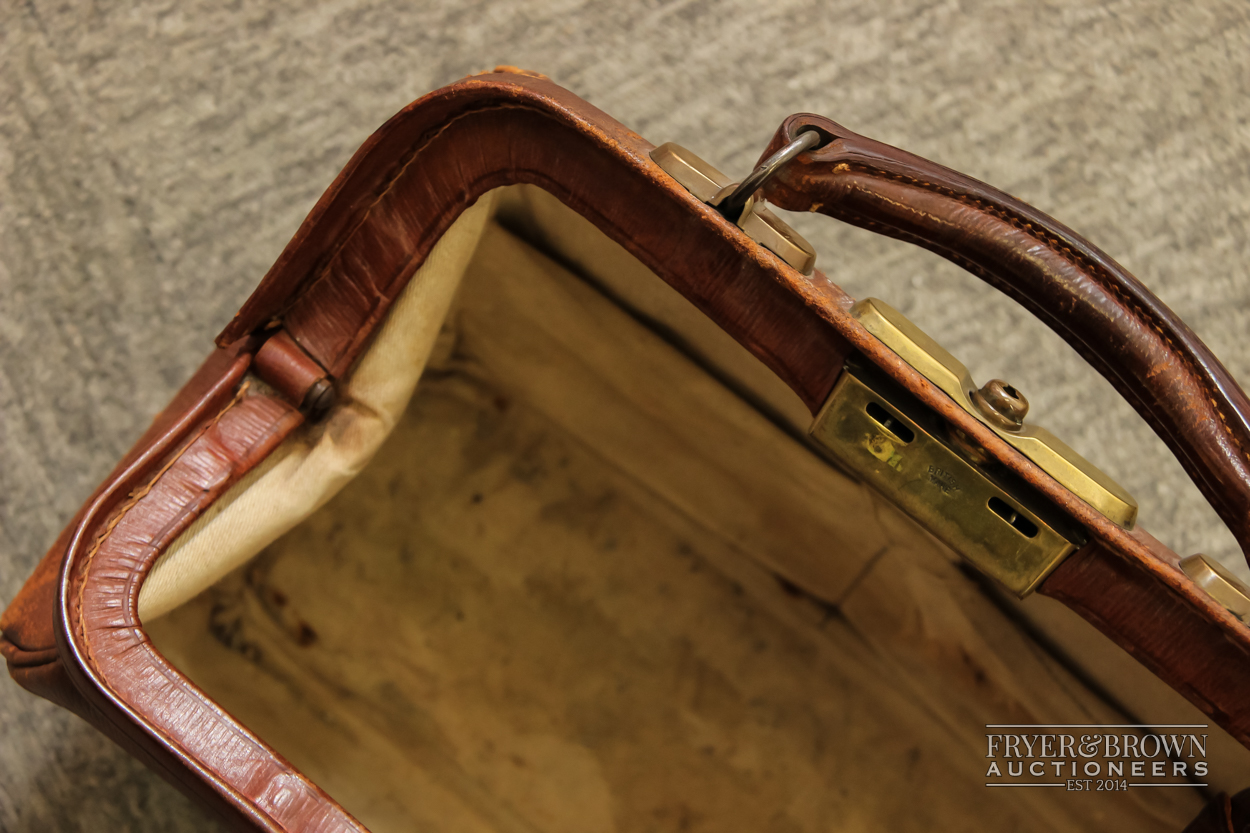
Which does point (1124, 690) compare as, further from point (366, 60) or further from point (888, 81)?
point (366, 60)

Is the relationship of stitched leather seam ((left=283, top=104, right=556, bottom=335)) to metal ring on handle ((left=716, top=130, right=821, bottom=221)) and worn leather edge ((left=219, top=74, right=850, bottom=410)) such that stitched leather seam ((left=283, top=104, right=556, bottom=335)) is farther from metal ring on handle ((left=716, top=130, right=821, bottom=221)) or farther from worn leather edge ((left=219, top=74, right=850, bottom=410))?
metal ring on handle ((left=716, top=130, right=821, bottom=221))

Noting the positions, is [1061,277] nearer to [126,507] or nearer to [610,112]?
[126,507]

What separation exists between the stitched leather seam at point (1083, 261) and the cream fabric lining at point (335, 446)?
278 millimetres

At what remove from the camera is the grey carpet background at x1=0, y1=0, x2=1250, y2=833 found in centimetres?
96

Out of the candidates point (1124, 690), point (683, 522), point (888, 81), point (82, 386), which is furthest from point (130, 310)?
point (1124, 690)

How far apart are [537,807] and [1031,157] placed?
0.90 metres

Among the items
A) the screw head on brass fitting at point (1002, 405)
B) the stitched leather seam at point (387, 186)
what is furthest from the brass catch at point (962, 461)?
the stitched leather seam at point (387, 186)

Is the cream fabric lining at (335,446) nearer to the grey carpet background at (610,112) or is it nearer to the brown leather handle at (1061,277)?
the brown leather handle at (1061,277)

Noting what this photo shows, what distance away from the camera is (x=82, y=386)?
95 centimetres

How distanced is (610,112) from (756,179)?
0.61 metres
